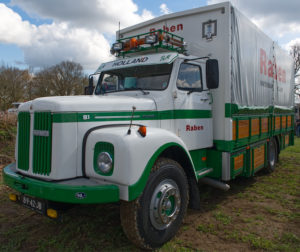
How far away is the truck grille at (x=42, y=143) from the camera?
9.36ft

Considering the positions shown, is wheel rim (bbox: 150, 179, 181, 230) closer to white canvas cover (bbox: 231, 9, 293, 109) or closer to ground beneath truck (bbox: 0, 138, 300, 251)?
ground beneath truck (bbox: 0, 138, 300, 251)

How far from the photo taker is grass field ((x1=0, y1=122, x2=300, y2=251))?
10.5 feet

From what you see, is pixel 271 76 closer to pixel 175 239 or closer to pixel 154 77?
pixel 154 77

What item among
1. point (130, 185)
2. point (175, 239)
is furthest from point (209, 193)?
point (130, 185)

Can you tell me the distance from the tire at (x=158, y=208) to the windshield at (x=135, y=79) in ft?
4.36

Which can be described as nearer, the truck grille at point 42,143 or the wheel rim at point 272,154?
the truck grille at point 42,143

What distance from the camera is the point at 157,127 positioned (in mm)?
3686

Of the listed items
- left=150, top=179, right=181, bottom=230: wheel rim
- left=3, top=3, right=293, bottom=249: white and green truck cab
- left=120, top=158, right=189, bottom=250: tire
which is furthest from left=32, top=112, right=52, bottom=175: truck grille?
left=150, top=179, right=181, bottom=230: wheel rim

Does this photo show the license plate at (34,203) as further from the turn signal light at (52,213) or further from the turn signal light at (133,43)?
the turn signal light at (133,43)

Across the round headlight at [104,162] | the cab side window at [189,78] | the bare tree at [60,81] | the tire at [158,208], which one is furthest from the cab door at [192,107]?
the bare tree at [60,81]

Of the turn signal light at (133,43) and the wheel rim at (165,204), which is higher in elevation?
the turn signal light at (133,43)

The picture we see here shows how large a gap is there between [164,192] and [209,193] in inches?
94.5

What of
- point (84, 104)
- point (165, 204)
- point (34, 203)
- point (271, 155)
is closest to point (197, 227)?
point (165, 204)

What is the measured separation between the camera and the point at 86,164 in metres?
2.86
